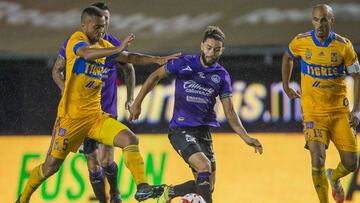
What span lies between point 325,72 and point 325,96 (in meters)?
0.22

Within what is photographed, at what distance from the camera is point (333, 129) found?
8812mm

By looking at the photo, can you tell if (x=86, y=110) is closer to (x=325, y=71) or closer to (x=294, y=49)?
(x=294, y=49)

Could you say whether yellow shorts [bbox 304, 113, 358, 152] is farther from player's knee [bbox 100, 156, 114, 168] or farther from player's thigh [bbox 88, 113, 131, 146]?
player's knee [bbox 100, 156, 114, 168]

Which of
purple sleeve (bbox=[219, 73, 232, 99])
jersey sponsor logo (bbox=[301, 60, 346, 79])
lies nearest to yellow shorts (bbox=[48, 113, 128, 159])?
purple sleeve (bbox=[219, 73, 232, 99])

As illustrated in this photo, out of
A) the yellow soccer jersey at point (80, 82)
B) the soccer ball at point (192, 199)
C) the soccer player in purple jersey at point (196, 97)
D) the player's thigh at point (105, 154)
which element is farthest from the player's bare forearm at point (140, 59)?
the soccer ball at point (192, 199)

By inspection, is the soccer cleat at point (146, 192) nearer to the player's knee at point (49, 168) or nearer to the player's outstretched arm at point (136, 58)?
the player's knee at point (49, 168)

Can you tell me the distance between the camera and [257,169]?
33.4 feet

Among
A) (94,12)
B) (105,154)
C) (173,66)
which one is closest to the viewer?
(94,12)

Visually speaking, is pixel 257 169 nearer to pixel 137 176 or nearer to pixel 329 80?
pixel 329 80

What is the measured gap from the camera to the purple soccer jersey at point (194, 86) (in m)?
8.43

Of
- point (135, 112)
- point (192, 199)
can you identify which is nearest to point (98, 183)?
point (135, 112)

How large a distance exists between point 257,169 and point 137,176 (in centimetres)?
244

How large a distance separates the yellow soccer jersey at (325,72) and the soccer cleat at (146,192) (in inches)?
67.6

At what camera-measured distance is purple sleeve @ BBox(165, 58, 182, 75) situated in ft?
27.6
